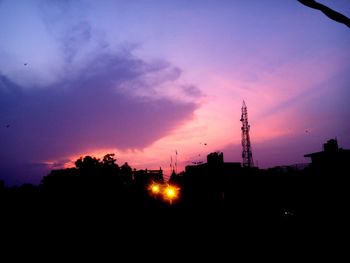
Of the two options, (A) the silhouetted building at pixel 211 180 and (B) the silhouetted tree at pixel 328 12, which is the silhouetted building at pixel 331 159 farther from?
(B) the silhouetted tree at pixel 328 12

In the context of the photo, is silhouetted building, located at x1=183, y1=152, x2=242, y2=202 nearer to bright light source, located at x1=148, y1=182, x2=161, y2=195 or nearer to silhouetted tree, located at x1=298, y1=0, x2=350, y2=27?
bright light source, located at x1=148, y1=182, x2=161, y2=195

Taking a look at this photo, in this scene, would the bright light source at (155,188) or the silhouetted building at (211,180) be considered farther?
the bright light source at (155,188)

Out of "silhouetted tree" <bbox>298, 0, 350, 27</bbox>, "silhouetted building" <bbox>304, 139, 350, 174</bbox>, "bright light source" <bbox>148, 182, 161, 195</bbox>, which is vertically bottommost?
"bright light source" <bbox>148, 182, 161, 195</bbox>

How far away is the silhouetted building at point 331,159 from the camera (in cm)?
2784

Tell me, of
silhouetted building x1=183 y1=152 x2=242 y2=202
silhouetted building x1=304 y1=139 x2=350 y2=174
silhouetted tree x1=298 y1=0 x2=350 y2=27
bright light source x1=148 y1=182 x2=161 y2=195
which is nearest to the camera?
silhouetted tree x1=298 y1=0 x2=350 y2=27

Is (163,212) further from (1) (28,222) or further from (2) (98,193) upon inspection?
(1) (28,222)

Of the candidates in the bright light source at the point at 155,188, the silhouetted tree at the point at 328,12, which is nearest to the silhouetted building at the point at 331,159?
the bright light source at the point at 155,188

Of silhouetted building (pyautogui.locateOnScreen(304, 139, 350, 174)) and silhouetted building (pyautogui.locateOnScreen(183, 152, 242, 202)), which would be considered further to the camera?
silhouetted building (pyautogui.locateOnScreen(183, 152, 242, 202))

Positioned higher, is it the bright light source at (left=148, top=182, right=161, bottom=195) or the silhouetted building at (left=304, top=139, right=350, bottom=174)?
the silhouetted building at (left=304, top=139, right=350, bottom=174)

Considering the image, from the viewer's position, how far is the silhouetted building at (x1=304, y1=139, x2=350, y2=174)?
91.4ft

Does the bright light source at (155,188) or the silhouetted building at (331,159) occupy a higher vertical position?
the silhouetted building at (331,159)

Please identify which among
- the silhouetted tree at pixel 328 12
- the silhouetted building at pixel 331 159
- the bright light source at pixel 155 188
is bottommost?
the bright light source at pixel 155 188

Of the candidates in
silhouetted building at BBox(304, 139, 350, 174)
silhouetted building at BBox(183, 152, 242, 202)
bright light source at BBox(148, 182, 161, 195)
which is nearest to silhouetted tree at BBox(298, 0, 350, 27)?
silhouetted building at BBox(304, 139, 350, 174)

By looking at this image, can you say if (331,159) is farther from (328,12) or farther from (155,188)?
(328,12)
